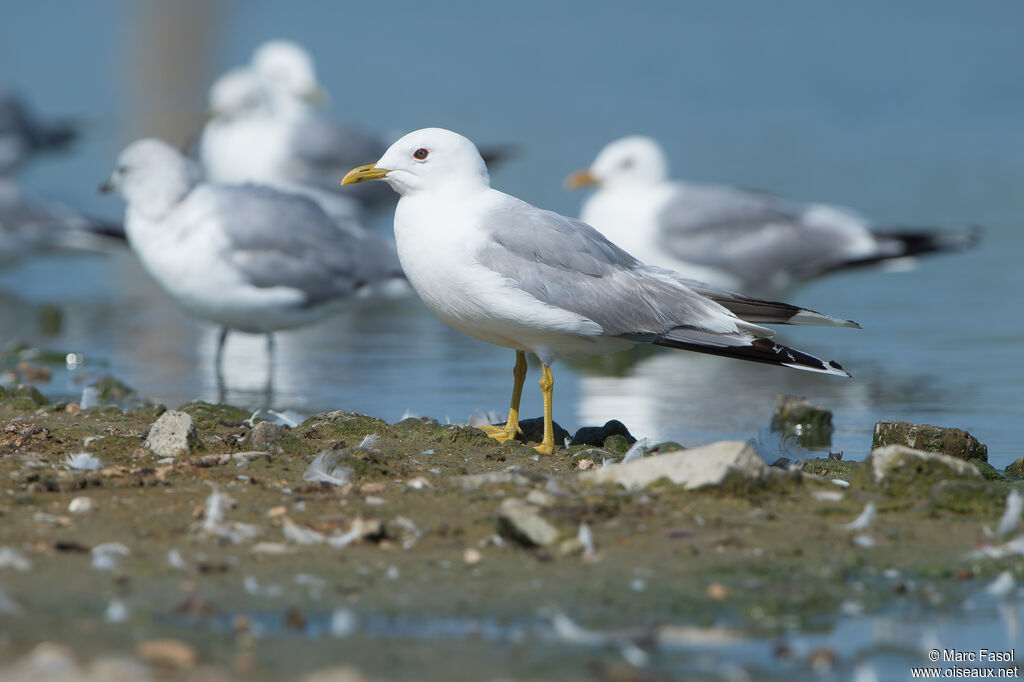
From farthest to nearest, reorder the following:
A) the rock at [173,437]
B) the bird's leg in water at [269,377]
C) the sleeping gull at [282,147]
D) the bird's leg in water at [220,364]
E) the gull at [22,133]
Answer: the gull at [22,133] → the sleeping gull at [282,147] → the bird's leg in water at [220,364] → the bird's leg in water at [269,377] → the rock at [173,437]

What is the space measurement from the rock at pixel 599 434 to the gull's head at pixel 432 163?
105cm

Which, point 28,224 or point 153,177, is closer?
point 153,177

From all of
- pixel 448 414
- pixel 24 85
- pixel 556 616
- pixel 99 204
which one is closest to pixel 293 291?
pixel 448 414

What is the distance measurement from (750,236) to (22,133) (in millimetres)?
8945

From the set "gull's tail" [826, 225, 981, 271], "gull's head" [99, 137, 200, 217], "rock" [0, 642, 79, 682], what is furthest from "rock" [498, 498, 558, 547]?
"gull's tail" [826, 225, 981, 271]

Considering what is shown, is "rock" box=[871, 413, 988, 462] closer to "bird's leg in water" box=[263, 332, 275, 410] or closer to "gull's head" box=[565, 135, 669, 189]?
"bird's leg in water" box=[263, 332, 275, 410]

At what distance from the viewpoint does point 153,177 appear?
304 inches

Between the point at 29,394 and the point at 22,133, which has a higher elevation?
the point at 22,133

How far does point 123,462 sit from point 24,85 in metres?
19.5

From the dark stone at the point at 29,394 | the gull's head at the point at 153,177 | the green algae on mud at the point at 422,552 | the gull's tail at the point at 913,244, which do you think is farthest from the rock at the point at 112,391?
the gull's tail at the point at 913,244

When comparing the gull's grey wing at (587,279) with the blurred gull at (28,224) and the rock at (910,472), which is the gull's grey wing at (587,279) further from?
the blurred gull at (28,224)

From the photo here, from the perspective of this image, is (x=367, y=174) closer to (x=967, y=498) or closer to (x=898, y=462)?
(x=898, y=462)

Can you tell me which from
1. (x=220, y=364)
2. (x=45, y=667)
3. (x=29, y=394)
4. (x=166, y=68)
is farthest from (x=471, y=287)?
(x=166, y=68)

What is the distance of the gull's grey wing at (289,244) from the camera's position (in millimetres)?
7629
